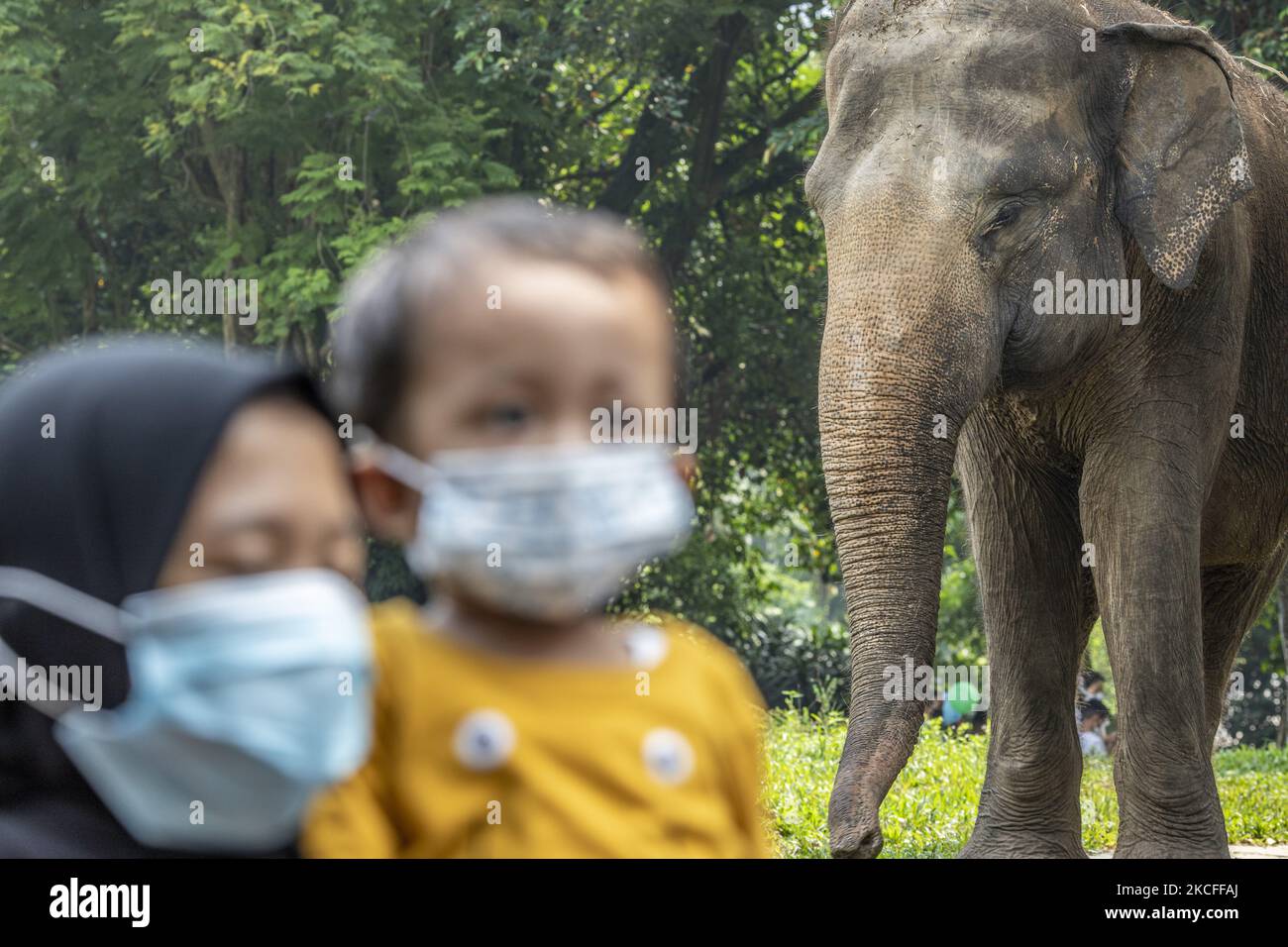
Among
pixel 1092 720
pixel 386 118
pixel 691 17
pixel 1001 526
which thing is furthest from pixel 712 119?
pixel 1001 526

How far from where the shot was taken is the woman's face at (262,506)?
1.56 meters

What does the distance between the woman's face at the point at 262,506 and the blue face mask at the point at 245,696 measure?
2 centimetres

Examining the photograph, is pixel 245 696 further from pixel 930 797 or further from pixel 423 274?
pixel 930 797

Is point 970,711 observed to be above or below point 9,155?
below

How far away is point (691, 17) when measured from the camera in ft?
59.5

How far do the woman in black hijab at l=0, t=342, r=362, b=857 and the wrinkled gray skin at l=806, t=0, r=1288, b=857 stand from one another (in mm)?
3695

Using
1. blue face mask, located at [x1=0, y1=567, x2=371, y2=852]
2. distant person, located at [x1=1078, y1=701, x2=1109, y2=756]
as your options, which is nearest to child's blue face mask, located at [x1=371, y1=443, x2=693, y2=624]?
blue face mask, located at [x1=0, y1=567, x2=371, y2=852]

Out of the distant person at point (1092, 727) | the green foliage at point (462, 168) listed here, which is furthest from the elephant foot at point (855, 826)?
the distant person at point (1092, 727)

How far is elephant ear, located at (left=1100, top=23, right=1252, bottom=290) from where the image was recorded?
249 inches

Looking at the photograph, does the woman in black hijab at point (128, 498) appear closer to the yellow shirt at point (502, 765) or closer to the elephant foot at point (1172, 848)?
the yellow shirt at point (502, 765)

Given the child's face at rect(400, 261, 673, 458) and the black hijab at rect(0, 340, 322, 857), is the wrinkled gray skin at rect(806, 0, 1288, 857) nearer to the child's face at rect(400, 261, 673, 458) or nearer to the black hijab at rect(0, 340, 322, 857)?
the black hijab at rect(0, 340, 322, 857)
